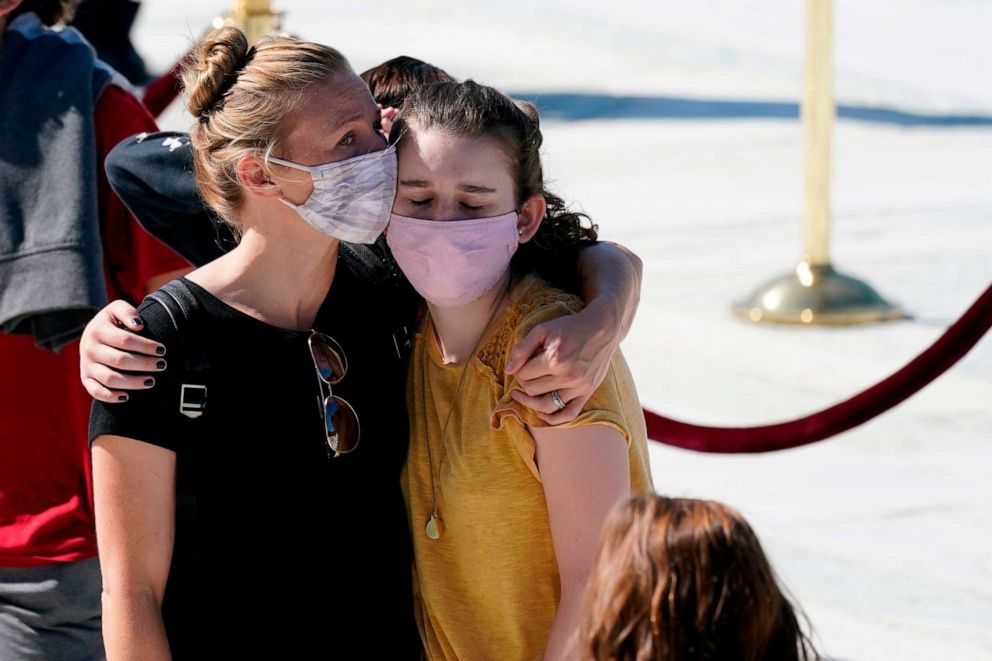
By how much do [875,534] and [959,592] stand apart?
18.7 inches

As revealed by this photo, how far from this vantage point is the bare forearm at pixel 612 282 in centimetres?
248

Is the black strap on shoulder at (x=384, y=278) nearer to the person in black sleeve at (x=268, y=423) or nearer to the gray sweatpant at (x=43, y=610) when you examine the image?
the person in black sleeve at (x=268, y=423)

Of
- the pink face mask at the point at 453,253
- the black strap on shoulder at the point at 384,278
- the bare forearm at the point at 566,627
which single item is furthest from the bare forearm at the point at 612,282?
the bare forearm at the point at 566,627

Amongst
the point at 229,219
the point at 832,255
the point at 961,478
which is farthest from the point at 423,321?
the point at 832,255

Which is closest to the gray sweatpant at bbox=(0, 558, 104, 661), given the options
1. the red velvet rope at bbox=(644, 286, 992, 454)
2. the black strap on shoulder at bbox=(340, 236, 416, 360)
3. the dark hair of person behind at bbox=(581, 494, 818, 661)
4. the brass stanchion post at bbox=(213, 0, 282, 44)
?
the black strap on shoulder at bbox=(340, 236, 416, 360)

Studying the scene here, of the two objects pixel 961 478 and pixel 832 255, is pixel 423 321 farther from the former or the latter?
pixel 832 255

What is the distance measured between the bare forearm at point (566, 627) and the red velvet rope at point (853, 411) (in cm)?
178

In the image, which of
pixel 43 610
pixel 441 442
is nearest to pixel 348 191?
pixel 441 442

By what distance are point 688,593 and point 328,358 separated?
83 centimetres

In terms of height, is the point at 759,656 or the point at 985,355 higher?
the point at 759,656

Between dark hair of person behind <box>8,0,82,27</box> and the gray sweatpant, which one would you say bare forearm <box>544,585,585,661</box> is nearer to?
the gray sweatpant

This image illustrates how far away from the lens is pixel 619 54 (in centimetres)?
1476

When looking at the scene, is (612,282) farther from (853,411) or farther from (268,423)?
(853,411)

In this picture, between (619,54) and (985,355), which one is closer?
(985,355)
